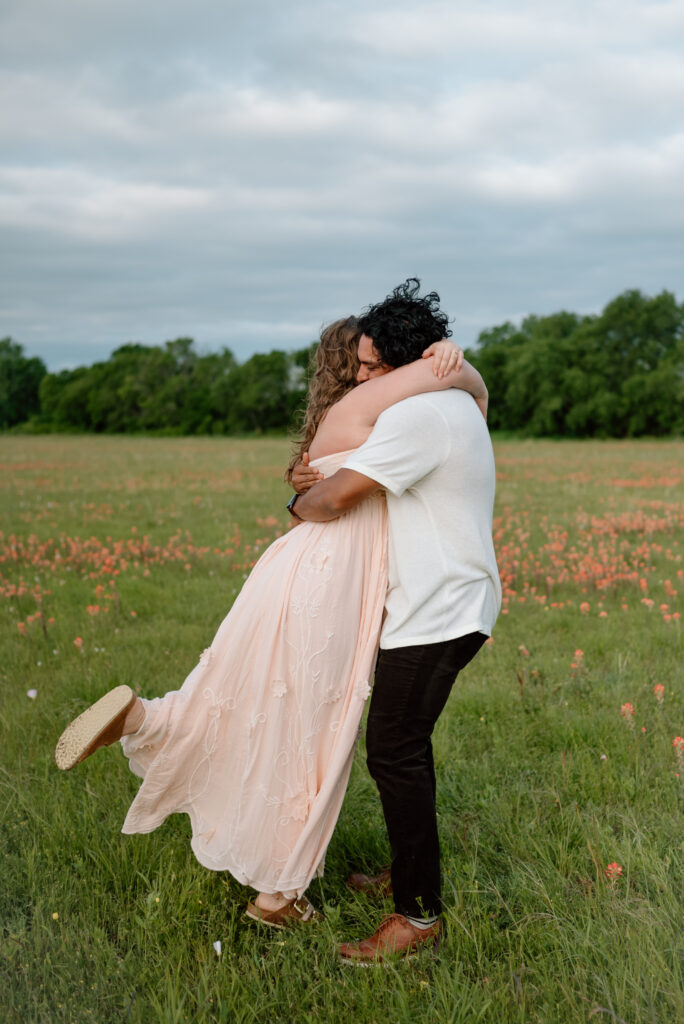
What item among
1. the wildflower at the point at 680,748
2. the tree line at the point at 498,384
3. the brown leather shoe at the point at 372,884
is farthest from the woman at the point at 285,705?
the tree line at the point at 498,384

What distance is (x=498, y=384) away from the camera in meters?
77.4

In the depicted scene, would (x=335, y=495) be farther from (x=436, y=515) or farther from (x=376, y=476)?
(x=436, y=515)

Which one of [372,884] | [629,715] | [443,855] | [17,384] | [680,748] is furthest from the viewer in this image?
[17,384]

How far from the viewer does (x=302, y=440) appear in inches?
129

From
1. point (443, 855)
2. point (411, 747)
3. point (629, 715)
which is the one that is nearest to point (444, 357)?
point (411, 747)

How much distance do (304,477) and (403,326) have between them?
667 millimetres

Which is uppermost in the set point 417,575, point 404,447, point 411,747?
point 404,447

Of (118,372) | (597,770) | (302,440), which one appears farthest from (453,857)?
(118,372)

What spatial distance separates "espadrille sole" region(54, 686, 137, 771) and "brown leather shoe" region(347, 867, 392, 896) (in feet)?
4.03

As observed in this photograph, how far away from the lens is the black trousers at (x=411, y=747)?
8.99ft

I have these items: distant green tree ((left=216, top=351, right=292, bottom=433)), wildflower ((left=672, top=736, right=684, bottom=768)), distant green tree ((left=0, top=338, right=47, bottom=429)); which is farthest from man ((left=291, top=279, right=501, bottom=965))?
distant green tree ((left=0, top=338, right=47, bottom=429))

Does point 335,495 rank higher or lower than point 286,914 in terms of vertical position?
higher

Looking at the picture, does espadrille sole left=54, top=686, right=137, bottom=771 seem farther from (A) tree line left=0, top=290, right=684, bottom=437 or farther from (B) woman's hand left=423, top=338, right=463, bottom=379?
(A) tree line left=0, top=290, right=684, bottom=437

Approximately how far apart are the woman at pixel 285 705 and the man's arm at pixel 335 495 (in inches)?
4.5
